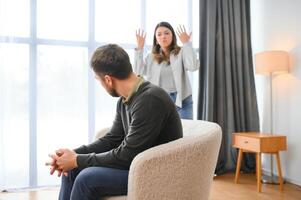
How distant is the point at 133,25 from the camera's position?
333 centimetres

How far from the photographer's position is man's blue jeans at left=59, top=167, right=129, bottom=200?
1.21 meters

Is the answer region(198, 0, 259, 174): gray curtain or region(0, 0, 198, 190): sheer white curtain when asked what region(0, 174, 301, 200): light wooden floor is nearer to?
region(0, 0, 198, 190): sheer white curtain

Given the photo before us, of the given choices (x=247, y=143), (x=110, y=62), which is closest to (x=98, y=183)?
(x=110, y=62)

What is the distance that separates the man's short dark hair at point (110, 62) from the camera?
1.32 m

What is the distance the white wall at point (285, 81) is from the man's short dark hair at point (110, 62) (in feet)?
7.32

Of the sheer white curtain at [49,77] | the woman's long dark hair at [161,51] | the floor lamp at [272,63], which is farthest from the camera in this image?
the floor lamp at [272,63]

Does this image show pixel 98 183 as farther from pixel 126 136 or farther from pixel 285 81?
pixel 285 81

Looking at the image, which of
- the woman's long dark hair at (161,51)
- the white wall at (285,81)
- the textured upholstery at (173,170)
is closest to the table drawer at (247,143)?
the white wall at (285,81)

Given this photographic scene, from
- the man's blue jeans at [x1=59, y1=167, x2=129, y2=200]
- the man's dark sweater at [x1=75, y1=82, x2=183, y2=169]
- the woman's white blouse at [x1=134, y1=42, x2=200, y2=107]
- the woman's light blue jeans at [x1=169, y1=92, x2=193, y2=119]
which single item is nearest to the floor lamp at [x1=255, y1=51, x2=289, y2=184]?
the woman's white blouse at [x1=134, y1=42, x2=200, y2=107]

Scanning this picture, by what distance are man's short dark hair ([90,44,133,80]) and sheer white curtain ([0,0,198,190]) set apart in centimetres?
183

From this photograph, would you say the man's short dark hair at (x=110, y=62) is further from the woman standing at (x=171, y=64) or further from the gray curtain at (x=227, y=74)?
the gray curtain at (x=227, y=74)

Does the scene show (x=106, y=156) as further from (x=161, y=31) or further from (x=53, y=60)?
(x=53, y=60)

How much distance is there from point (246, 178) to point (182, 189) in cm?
229

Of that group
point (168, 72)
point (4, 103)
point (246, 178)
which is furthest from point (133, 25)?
point (246, 178)
